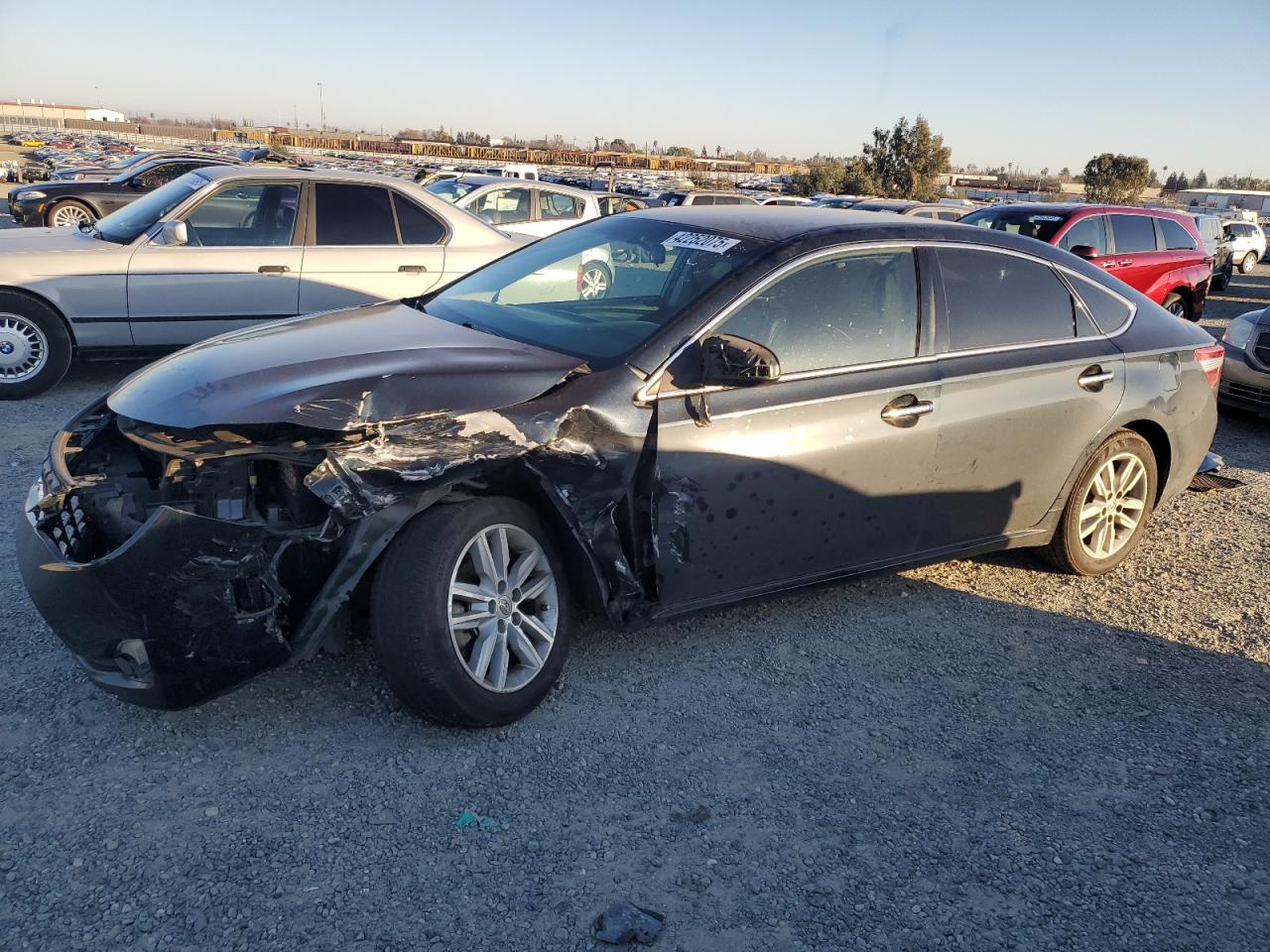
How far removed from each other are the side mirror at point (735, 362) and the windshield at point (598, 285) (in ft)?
0.86

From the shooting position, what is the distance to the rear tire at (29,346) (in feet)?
23.0

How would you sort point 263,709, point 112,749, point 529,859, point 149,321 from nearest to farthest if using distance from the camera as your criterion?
point 529,859, point 112,749, point 263,709, point 149,321

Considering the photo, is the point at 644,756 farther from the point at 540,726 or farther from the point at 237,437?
the point at 237,437

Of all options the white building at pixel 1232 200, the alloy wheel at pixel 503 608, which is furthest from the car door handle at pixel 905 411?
the white building at pixel 1232 200

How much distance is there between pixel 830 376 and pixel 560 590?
1.36 m

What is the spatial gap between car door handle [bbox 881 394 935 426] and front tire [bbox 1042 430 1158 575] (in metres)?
1.17

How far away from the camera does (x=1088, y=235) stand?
11508mm

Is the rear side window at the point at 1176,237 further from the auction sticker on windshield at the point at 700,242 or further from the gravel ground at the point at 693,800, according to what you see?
the auction sticker on windshield at the point at 700,242

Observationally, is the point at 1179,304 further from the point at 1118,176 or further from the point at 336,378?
the point at 1118,176

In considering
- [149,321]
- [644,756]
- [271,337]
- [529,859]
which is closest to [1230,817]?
[644,756]

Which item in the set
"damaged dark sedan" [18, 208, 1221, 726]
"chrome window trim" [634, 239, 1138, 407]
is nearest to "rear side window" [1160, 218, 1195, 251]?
"chrome window trim" [634, 239, 1138, 407]

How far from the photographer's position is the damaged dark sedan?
3008 millimetres

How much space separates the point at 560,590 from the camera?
3.47m

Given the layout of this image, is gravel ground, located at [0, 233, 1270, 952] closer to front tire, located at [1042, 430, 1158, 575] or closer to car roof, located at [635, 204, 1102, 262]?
front tire, located at [1042, 430, 1158, 575]
